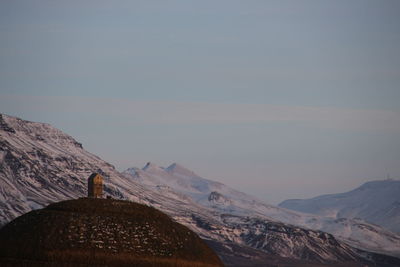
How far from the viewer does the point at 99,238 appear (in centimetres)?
14400

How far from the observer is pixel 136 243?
14662 centimetres

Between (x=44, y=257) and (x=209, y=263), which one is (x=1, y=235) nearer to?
(x=44, y=257)

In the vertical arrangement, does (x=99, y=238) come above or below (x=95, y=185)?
below

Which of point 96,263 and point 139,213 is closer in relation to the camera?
point 96,263

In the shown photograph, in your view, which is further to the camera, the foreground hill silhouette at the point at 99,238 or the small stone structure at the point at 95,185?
the small stone structure at the point at 95,185

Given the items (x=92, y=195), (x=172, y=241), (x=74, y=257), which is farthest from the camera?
(x=92, y=195)

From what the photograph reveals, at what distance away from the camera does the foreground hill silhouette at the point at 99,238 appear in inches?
5576

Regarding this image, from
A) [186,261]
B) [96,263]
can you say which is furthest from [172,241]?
[96,263]

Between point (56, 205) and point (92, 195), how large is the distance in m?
8.24

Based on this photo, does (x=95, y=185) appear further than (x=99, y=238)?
Yes

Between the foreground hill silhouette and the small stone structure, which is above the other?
the small stone structure

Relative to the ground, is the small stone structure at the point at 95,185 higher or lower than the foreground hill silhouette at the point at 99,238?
higher

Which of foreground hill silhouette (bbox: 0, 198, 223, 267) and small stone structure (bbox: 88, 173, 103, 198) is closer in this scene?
foreground hill silhouette (bbox: 0, 198, 223, 267)

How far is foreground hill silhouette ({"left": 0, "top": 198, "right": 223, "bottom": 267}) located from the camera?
142 metres
